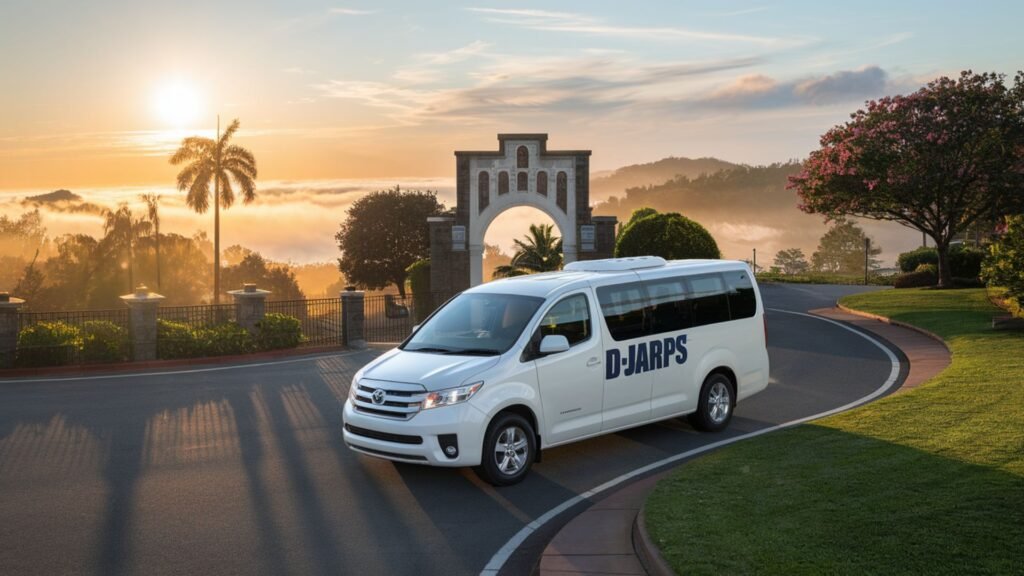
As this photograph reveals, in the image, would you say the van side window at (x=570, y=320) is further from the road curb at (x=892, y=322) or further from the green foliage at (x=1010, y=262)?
the green foliage at (x=1010, y=262)

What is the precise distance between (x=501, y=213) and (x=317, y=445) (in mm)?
26370

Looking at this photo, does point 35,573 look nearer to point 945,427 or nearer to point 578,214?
point 945,427

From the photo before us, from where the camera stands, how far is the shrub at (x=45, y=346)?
19281mm

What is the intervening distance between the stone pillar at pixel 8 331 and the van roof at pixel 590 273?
42.1 ft

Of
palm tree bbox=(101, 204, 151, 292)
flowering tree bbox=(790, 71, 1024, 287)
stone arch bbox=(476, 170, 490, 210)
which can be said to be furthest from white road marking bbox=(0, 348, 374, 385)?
palm tree bbox=(101, 204, 151, 292)

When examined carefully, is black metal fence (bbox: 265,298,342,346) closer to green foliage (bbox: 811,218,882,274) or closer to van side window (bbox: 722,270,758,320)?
van side window (bbox: 722,270,758,320)

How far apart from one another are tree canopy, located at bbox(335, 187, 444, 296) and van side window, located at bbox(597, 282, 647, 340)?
184 ft

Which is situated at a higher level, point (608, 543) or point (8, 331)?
point (8, 331)

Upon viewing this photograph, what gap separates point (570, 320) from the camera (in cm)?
1017

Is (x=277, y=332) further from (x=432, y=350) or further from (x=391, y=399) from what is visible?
(x=391, y=399)

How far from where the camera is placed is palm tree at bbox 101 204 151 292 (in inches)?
3307

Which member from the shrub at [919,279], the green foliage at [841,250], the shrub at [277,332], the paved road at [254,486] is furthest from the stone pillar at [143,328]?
the green foliage at [841,250]

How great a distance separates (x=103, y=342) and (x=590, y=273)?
516 inches

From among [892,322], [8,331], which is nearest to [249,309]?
[8,331]
